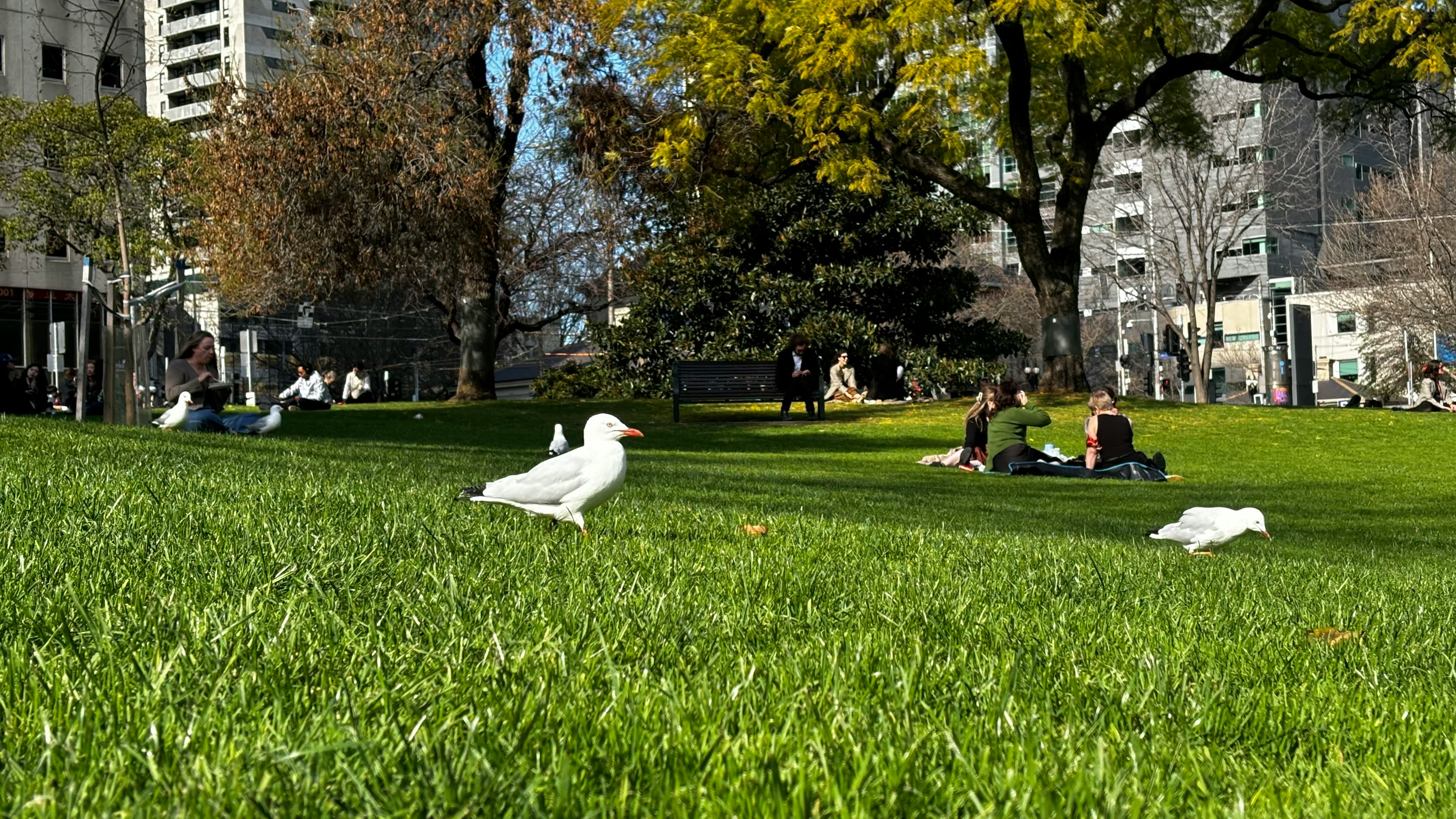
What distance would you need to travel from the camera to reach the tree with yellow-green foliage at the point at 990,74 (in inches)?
977

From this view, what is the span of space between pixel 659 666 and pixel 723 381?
24.7m

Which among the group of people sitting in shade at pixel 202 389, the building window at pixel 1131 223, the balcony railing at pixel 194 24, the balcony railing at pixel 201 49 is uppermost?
the balcony railing at pixel 194 24

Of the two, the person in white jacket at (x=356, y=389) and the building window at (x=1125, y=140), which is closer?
the person in white jacket at (x=356, y=389)

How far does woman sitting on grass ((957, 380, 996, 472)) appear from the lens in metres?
19.4

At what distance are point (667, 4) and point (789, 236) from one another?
8.92 m

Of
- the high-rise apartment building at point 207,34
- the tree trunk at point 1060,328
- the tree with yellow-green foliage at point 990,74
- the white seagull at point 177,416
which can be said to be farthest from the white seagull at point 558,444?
the high-rise apartment building at point 207,34

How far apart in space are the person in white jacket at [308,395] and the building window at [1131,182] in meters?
30.7

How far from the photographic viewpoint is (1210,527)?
29.9 feet

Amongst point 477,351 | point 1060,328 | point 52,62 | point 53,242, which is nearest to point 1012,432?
→ point 1060,328

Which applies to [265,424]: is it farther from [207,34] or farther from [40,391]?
[207,34]

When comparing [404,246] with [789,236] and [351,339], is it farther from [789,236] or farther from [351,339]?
[351,339]

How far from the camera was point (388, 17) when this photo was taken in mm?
31078

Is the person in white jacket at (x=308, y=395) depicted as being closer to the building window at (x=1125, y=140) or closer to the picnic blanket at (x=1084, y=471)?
the picnic blanket at (x=1084, y=471)

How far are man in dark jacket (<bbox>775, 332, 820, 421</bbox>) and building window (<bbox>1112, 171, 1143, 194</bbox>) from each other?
2813 centimetres
